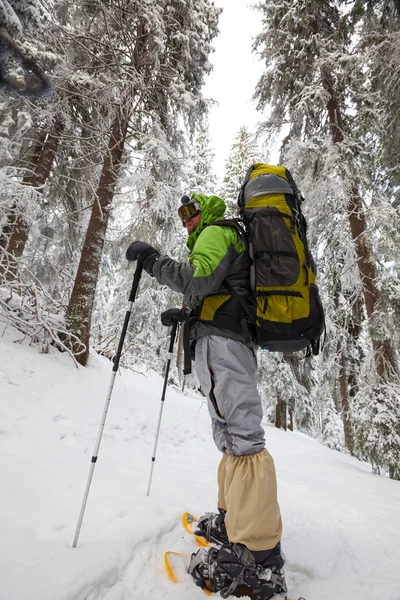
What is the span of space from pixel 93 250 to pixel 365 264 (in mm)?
6106

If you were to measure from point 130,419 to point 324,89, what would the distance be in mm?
8506

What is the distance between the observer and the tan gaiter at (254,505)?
1.76 m

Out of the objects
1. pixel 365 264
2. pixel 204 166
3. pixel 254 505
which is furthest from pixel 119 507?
pixel 204 166

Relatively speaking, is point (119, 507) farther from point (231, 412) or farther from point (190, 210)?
point (190, 210)

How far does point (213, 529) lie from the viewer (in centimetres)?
220

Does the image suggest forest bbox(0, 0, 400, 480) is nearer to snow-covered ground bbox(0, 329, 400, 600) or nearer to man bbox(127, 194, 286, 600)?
snow-covered ground bbox(0, 329, 400, 600)

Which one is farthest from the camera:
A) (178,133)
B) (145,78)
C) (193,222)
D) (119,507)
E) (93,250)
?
(178,133)

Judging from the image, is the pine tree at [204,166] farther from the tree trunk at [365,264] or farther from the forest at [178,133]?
the tree trunk at [365,264]

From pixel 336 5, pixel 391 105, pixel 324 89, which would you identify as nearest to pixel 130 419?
pixel 391 105

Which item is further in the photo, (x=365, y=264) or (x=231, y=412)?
(x=365, y=264)

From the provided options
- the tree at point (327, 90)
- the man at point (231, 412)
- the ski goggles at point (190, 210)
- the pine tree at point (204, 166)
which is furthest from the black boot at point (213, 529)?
the pine tree at point (204, 166)

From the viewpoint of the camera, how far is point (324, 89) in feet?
23.8

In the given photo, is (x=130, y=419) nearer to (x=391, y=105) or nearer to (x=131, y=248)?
(x=131, y=248)

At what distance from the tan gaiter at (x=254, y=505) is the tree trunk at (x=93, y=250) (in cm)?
481
